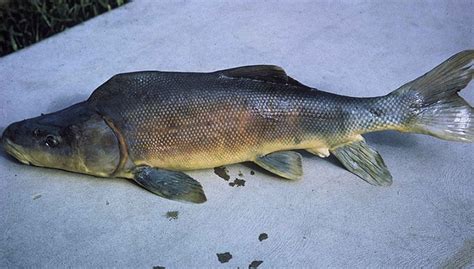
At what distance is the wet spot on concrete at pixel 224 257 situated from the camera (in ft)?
7.82

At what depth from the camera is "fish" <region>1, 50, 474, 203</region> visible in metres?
2.58

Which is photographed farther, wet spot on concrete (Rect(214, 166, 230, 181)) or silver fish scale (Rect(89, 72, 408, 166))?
wet spot on concrete (Rect(214, 166, 230, 181))

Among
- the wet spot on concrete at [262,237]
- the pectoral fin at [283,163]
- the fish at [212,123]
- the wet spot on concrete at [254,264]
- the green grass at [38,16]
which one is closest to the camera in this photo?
the wet spot on concrete at [254,264]

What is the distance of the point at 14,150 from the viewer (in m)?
2.69

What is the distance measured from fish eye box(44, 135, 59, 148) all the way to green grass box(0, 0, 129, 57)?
5.58 ft

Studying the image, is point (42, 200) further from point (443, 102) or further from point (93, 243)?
point (443, 102)

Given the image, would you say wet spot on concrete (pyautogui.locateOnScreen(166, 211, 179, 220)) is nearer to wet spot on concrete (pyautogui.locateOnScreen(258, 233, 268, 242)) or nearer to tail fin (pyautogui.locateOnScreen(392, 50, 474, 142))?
wet spot on concrete (pyautogui.locateOnScreen(258, 233, 268, 242))

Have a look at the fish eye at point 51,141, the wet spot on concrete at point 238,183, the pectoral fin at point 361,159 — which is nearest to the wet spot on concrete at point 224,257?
the wet spot on concrete at point 238,183

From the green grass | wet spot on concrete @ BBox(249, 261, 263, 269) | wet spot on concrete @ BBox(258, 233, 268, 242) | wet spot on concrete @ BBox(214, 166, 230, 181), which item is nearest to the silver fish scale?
Answer: wet spot on concrete @ BBox(214, 166, 230, 181)

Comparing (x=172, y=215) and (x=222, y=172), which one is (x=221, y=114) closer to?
(x=222, y=172)

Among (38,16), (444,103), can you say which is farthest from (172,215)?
(38,16)

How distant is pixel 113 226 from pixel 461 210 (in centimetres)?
172

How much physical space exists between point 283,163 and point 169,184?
59 centimetres

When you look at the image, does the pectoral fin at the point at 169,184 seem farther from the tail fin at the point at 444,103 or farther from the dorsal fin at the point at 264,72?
the tail fin at the point at 444,103
